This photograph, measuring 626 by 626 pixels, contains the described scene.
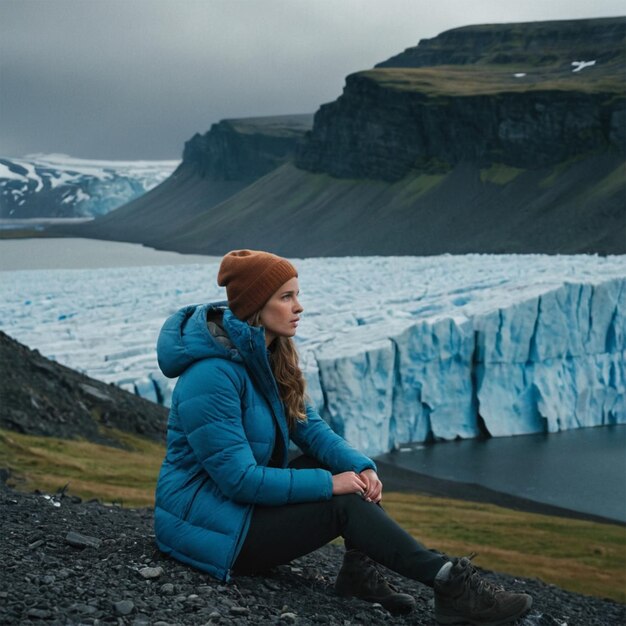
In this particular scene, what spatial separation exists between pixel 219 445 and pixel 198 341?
54 centimetres

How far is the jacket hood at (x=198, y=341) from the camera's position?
4.61m

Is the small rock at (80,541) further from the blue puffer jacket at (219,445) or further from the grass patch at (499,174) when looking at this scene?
the grass patch at (499,174)

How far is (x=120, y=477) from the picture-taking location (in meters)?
15.7

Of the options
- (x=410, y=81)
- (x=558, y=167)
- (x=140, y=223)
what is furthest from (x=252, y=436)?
(x=140, y=223)

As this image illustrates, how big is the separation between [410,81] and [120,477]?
107090mm

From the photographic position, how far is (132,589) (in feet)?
15.4

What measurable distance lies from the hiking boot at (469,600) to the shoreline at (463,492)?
56.8 ft

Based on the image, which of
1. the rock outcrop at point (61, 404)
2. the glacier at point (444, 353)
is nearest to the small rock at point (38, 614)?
the rock outcrop at point (61, 404)

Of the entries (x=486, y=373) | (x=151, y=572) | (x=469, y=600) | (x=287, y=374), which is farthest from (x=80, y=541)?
(x=486, y=373)

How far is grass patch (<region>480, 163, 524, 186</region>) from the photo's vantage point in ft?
332

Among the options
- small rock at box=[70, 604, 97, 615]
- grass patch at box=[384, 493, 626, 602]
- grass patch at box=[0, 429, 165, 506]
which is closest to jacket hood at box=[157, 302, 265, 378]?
small rock at box=[70, 604, 97, 615]

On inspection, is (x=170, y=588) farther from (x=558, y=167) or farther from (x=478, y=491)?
(x=558, y=167)

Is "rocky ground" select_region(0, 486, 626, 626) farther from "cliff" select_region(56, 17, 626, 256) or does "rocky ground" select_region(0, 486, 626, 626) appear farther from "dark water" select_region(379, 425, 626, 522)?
"cliff" select_region(56, 17, 626, 256)

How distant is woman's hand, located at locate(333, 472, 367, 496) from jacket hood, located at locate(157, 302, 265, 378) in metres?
0.80
